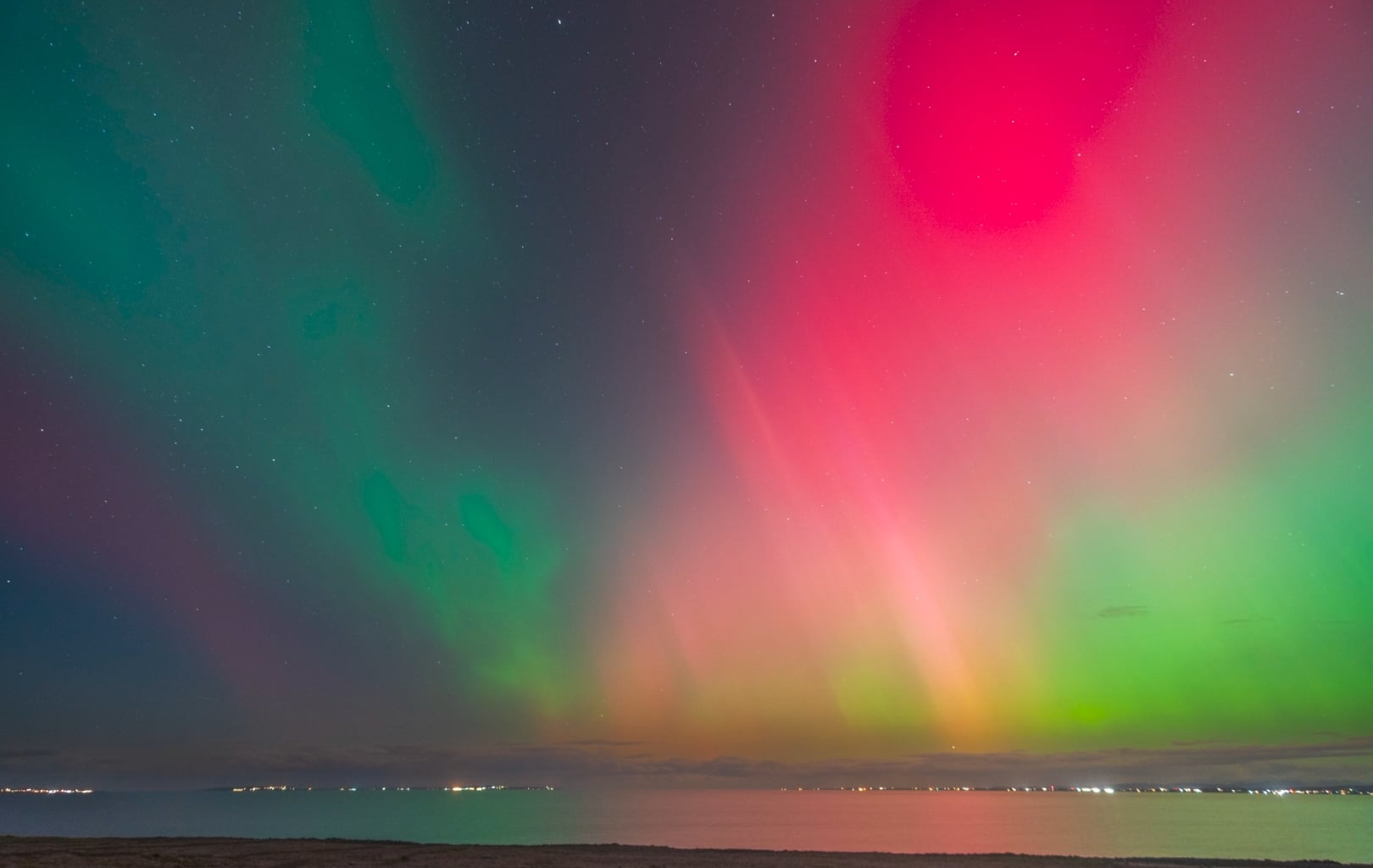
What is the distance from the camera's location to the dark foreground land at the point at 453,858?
3297 centimetres

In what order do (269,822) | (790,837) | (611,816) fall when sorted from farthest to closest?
1. (611,816)
2. (269,822)
3. (790,837)

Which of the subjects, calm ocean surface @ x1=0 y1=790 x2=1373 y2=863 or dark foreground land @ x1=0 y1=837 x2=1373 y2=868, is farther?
calm ocean surface @ x1=0 y1=790 x2=1373 y2=863

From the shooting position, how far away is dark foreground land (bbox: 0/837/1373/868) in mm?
32969

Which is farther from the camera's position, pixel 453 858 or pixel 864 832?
pixel 864 832

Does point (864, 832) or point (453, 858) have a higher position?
point (864, 832)

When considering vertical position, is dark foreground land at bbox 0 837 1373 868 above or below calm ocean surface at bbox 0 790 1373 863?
below

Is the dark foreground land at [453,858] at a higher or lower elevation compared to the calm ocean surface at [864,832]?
lower

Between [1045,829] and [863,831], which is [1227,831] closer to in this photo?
[1045,829]

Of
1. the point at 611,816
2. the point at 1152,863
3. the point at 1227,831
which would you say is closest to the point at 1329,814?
the point at 1227,831

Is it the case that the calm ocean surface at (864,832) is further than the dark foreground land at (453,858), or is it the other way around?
the calm ocean surface at (864,832)

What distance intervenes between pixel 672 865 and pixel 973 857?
40.0 feet

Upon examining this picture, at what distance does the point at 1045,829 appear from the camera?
4277 inches

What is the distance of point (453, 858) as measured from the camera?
36031 mm

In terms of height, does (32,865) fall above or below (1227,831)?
below
